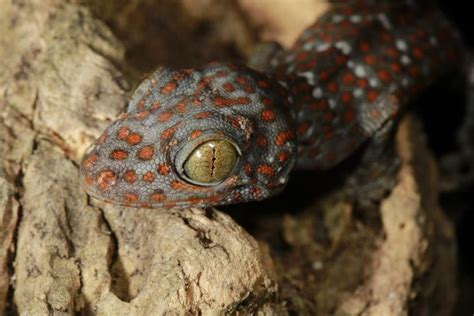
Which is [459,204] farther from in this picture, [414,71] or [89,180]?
[89,180]

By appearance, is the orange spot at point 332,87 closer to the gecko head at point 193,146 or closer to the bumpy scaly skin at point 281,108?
the bumpy scaly skin at point 281,108

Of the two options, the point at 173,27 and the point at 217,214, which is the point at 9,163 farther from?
the point at 173,27

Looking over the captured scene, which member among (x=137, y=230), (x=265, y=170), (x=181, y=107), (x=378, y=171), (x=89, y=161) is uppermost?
(x=181, y=107)

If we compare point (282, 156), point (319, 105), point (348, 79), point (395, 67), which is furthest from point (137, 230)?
A: point (395, 67)

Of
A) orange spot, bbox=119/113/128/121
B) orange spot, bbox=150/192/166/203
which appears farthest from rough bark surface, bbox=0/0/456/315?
orange spot, bbox=119/113/128/121

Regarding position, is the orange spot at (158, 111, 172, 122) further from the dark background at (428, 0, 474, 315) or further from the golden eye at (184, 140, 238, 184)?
the dark background at (428, 0, 474, 315)

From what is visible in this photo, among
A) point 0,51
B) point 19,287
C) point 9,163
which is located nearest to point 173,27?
point 0,51
